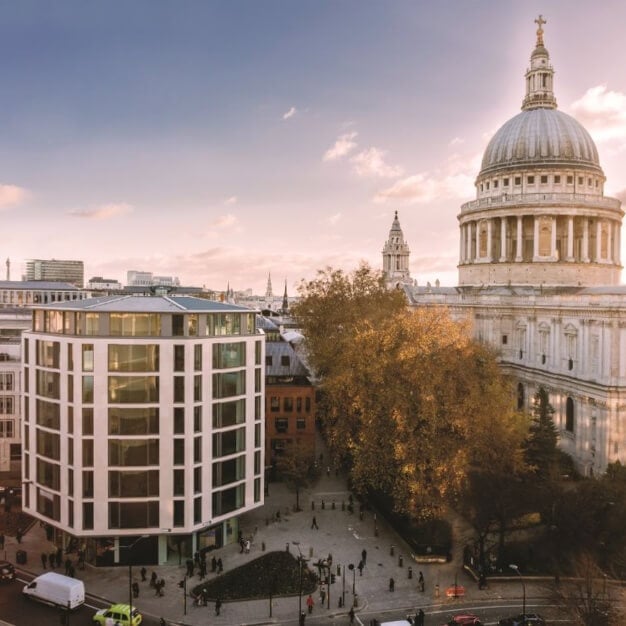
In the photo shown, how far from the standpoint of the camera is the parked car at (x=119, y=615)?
31359mm

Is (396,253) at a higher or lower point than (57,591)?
higher

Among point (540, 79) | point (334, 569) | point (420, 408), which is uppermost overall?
point (540, 79)

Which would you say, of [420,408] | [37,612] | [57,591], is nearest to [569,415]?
[420,408]

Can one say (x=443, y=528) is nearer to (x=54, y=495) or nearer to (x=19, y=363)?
(x=54, y=495)

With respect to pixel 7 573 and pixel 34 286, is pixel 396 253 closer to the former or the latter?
pixel 34 286

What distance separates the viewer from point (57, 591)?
33.6 m

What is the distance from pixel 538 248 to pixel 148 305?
206 feet

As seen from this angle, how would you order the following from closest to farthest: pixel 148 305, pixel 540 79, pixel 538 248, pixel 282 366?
pixel 148 305 < pixel 282 366 < pixel 538 248 < pixel 540 79

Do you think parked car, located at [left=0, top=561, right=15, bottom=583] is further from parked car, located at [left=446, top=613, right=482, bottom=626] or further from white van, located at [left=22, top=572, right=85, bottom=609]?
parked car, located at [left=446, top=613, right=482, bottom=626]

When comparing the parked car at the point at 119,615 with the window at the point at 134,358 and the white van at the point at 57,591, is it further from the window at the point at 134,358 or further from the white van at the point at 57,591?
the window at the point at 134,358

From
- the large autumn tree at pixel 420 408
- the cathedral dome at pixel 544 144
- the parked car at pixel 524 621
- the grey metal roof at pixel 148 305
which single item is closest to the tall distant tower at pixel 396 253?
the cathedral dome at pixel 544 144

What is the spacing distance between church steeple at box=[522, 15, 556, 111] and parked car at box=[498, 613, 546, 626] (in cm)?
8321

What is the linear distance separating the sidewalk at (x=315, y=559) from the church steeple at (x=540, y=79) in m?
73.9

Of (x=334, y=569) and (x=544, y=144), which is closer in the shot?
(x=334, y=569)
